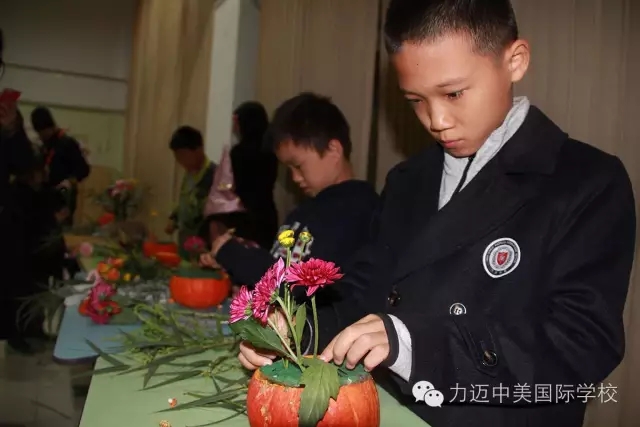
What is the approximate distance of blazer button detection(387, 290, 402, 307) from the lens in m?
1.08

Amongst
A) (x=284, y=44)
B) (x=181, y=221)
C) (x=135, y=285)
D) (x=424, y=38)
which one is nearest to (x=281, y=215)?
(x=181, y=221)

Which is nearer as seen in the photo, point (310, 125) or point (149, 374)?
point (149, 374)

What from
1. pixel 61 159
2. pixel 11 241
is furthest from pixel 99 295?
pixel 61 159

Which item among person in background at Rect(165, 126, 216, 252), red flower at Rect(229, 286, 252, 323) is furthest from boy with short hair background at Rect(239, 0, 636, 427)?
person in background at Rect(165, 126, 216, 252)

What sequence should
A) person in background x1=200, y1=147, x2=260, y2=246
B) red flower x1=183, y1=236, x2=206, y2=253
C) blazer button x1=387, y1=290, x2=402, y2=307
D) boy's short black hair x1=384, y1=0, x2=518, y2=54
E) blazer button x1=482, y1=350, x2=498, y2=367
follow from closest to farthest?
blazer button x1=482, y1=350, x2=498, y2=367 < boy's short black hair x1=384, y1=0, x2=518, y2=54 < blazer button x1=387, y1=290, x2=402, y2=307 < red flower x1=183, y1=236, x2=206, y2=253 < person in background x1=200, y1=147, x2=260, y2=246

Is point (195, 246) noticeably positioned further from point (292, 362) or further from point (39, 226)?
point (292, 362)

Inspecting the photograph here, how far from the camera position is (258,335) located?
795 mm

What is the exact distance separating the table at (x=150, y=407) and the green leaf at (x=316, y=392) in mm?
229

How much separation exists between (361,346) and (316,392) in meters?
0.10

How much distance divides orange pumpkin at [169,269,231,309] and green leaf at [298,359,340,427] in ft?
3.82

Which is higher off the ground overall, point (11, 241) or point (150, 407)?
point (150, 407)

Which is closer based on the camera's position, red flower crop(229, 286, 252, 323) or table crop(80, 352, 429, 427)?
red flower crop(229, 286, 252, 323)

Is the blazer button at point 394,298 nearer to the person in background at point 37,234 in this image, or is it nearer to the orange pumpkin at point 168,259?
the orange pumpkin at point 168,259

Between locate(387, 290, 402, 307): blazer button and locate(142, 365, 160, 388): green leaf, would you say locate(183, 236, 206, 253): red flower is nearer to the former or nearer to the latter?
locate(142, 365, 160, 388): green leaf
